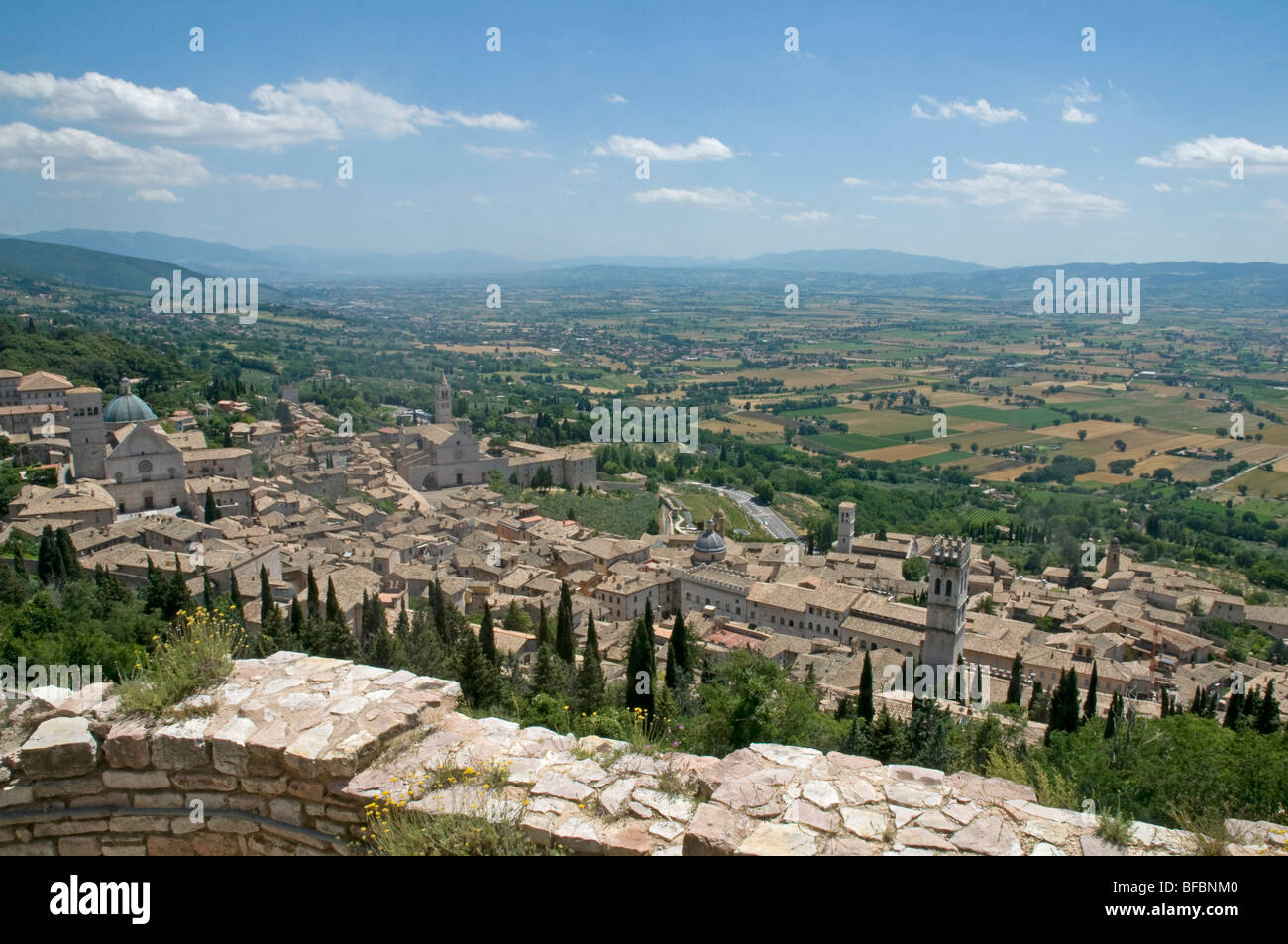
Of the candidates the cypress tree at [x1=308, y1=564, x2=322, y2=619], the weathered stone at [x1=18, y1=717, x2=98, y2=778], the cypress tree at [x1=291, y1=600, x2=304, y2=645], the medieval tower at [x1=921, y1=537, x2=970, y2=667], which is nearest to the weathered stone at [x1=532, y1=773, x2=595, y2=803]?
the weathered stone at [x1=18, y1=717, x2=98, y2=778]

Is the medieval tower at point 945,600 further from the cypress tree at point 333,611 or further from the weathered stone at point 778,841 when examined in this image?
the weathered stone at point 778,841

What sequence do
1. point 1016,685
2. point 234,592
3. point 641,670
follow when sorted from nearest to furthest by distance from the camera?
point 641,670 < point 234,592 < point 1016,685

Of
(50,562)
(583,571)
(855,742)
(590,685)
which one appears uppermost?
(50,562)

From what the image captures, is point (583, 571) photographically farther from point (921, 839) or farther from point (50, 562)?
point (921, 839)

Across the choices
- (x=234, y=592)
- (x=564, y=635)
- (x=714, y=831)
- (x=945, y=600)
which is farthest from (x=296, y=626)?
(x=945, y=600)

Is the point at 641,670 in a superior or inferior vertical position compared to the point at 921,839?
inferior
